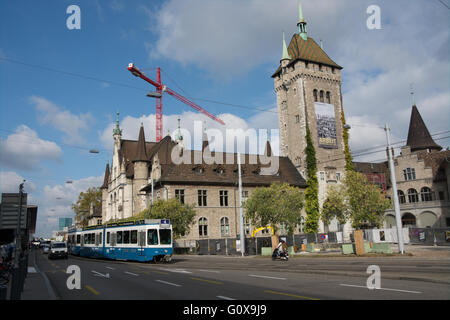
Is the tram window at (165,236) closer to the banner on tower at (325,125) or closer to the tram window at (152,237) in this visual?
the tram window at (152,237)

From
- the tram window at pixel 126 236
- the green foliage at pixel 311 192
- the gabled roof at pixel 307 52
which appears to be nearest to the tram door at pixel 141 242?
the tram window at pixel 126 236

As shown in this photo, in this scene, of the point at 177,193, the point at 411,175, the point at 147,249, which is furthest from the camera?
the point at 411,175

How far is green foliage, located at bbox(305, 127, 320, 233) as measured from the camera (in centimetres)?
5584

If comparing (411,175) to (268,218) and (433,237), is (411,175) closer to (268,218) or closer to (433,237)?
(433,237)

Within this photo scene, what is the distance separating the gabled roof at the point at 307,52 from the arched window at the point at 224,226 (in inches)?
1190

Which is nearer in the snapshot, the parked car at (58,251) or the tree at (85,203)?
the parked car at (58,251)

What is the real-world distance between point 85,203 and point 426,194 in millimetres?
77824

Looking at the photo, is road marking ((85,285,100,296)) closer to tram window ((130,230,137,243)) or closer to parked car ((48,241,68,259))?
tram window ((130,230,137,243))

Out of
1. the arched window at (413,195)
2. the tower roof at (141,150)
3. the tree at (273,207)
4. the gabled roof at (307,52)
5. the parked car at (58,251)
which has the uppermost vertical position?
the gabled roof at (307,52)

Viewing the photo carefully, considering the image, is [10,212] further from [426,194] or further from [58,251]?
[426,194]

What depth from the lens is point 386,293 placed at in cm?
1034

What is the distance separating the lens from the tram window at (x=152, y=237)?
2838cm

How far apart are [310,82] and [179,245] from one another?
35140 mm
